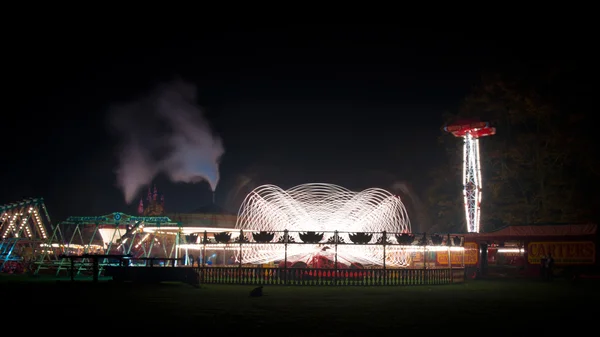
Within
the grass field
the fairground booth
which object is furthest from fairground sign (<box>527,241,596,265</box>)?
the grass field

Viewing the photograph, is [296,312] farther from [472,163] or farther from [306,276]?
[472,163]

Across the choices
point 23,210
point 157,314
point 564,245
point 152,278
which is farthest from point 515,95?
point 157,314

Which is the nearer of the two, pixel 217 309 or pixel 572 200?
pixel 217 309

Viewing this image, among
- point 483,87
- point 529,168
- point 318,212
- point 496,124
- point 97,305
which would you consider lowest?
point 97,305

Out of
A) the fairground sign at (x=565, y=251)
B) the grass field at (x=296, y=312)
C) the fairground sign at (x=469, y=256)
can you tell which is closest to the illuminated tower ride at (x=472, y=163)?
the fairground sign at (x=469, y=256)

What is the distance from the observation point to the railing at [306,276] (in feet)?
97.4

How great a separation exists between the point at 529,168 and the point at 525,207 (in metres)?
4.41

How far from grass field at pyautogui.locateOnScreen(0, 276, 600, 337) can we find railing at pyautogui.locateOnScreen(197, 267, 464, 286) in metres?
6.14

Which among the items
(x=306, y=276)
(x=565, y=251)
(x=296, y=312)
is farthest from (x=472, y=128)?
(x=296, y=312)

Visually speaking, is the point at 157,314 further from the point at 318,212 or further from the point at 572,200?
the point at 572,200

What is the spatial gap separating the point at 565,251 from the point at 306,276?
21.8m

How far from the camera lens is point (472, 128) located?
52.5m

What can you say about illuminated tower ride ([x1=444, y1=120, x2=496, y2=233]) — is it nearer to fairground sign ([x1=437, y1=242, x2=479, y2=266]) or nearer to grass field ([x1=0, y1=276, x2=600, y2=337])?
fairground sign ([x1=437, y1=242, x2=479, y2=266])

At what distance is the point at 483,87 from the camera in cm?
5844
